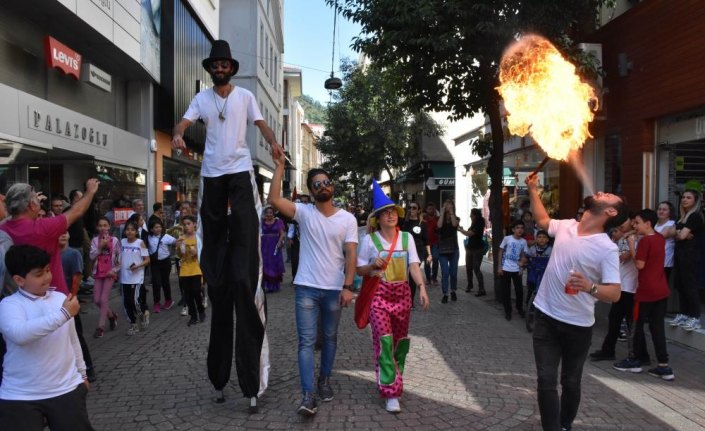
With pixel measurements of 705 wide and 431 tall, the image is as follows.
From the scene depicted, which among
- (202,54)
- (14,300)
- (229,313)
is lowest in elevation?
(229,313)

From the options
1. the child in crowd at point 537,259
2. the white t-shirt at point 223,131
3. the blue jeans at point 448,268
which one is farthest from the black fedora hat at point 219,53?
the blue jeans at point 448,268

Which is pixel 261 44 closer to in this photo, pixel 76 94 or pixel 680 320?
pixel 76 94

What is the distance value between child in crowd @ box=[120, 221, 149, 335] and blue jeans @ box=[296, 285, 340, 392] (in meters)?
3.97

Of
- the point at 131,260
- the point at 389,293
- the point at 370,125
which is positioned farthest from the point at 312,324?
the point at 370,125

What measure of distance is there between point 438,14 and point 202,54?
14.2 metres

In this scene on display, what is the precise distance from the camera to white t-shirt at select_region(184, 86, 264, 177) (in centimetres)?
459

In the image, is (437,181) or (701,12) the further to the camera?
(437,181)

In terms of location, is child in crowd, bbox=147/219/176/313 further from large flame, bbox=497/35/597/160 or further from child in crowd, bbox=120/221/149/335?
large flame, bbox=497/35/597/160

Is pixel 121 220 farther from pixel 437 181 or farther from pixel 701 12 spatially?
pixel 437 181

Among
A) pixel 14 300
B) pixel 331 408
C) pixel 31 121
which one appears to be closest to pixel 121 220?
pixel 31 121

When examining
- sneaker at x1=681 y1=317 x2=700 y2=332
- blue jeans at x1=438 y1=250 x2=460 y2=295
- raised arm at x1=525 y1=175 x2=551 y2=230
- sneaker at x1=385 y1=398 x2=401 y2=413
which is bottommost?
sneaker at x1=385 y1=398 x2=401 y2=413

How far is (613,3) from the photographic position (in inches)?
395

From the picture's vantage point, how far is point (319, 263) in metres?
4.71

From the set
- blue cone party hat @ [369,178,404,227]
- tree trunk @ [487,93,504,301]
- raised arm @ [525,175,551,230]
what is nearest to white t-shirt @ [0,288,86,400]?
blue cone party hat @ [369,178,404,227]
